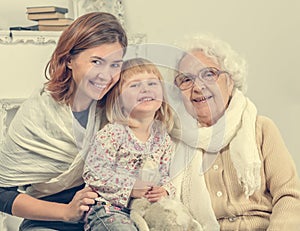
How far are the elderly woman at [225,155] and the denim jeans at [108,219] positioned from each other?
0.23 meters

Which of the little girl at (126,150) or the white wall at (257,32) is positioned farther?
the white wall at (257,32)

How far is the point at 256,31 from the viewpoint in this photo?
7.99 ft

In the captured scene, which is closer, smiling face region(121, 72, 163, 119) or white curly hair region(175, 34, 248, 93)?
smiling face region(121, 72, 163, 119)

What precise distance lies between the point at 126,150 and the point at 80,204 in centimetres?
19

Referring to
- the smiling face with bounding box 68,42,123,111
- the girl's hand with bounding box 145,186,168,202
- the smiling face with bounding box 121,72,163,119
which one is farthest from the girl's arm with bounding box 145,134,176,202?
the smiling face with bounding box 68,42,123,111

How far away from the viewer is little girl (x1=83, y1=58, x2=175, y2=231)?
1514mm

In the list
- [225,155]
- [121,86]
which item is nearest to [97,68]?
[121,86]

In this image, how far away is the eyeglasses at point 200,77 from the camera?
1719 millimetres

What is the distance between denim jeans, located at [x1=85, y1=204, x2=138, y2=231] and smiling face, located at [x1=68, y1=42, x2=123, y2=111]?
0.31 meters

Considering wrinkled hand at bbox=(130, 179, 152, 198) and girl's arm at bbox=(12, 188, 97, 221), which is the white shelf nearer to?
girl's arm at bbox=(12, 188, 97, 221)

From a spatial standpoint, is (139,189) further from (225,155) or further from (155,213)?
(225,155)

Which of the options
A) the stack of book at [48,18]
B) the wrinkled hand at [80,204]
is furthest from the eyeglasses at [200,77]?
the stack of book at [48,18]

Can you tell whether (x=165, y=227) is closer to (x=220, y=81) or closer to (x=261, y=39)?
(x=220, y=81)

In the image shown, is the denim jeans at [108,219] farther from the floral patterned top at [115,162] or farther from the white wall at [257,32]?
the white wall at [257,32]
